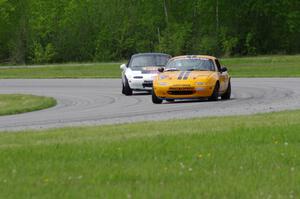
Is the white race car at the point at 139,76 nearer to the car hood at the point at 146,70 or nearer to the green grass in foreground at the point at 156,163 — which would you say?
the car hood at the point at 146,70

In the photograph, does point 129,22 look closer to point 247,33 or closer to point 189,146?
point 247,33

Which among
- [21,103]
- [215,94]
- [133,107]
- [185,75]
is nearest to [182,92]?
[185,75]

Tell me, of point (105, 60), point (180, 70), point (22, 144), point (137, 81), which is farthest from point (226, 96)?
point (105, 60)

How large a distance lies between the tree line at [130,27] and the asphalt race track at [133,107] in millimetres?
44402

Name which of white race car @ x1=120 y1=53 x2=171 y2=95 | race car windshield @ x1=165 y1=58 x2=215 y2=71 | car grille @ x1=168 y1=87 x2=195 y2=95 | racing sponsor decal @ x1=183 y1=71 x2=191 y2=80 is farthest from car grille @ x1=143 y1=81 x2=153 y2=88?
car grille @ x1=168 y1=87 x2=195 y2=95

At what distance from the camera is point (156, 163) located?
931 centimetres

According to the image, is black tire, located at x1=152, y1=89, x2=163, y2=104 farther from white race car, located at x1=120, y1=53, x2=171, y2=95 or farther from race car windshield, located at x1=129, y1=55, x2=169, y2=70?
race car windshield, located at x1=129, y1=55, x2=169, y2=70

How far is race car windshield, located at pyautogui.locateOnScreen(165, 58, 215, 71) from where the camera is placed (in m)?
23.9

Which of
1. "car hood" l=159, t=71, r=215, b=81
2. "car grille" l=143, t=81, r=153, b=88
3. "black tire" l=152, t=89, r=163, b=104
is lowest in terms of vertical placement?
"car grille" l=143, t=81, r=153, b=88

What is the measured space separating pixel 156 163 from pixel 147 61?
19.6 meters

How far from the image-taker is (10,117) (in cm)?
2027

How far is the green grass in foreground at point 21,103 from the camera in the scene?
22.5 meters

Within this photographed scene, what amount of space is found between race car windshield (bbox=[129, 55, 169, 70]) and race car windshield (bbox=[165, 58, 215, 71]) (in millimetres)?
4064

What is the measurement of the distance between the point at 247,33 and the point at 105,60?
1349cm
